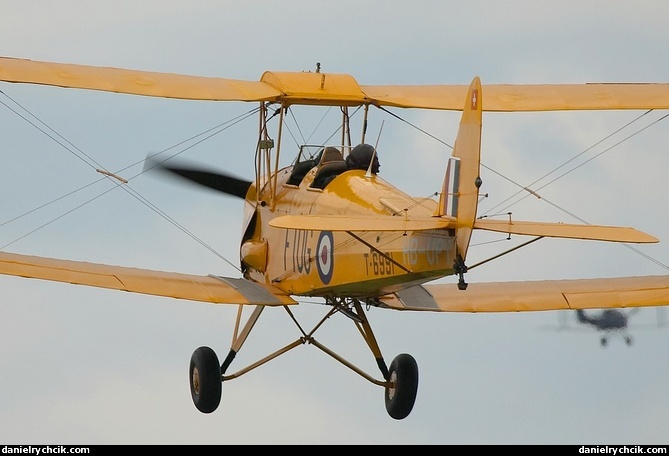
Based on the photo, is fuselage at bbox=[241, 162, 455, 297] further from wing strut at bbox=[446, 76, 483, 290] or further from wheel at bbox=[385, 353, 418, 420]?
wheel at bbox=[385, 353, 418, 420]

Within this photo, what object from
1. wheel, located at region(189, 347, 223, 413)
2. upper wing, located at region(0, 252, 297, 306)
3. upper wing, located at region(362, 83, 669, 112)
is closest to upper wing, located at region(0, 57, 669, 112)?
upper wing, located at region(362, 83, 669, 112)

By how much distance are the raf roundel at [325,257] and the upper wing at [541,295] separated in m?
1.11

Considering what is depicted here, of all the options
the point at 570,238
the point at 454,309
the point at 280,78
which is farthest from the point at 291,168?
the point at 570,238

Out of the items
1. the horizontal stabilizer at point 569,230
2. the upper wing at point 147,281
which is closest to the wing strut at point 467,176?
the horizontal stabilizer at point 569,230

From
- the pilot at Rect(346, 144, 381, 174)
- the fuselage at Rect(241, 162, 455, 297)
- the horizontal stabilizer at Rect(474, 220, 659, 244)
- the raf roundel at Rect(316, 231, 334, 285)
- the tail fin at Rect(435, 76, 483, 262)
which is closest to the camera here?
the horizontal stabilizer at Rect(474, 220, 659, 244)

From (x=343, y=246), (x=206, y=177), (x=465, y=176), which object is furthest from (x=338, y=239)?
(x=206, y=177)

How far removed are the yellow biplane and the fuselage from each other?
Answer: 0.02 meters

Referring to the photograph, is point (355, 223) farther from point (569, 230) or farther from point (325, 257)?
point (325, 257)

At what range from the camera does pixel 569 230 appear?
16.2m

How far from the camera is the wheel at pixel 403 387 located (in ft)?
63.9

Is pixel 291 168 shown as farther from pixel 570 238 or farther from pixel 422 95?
pixel 570 238

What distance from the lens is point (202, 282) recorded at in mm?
19266

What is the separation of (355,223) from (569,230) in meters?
1.72

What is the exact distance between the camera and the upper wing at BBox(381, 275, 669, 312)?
767 inches
